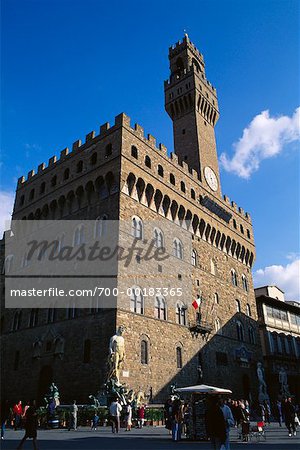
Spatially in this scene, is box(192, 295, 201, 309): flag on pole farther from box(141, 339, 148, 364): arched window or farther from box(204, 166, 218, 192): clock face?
box(204, 166, 218, 192): clock face

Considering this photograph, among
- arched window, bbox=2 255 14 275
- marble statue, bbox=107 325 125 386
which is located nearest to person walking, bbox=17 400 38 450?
marble statue, bbox=107 325 125 386

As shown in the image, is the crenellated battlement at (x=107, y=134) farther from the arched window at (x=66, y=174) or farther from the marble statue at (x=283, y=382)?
the marble statue at (x=283, y=382)

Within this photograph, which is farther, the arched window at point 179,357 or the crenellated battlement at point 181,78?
the crenellated battlement at point 181,78

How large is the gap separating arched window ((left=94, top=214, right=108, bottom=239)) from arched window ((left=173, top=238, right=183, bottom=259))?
5862 millimetres

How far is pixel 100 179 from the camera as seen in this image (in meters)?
24.4

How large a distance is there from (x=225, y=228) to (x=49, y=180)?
51.5 feet

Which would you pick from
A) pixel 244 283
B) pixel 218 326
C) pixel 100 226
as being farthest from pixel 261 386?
pixel 100 226

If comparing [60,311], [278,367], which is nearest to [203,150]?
[60,311]

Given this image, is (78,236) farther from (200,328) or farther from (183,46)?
(183,46)

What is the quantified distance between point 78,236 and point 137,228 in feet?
13.5

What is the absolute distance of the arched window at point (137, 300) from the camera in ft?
70.0

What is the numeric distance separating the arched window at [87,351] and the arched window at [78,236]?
6.42m

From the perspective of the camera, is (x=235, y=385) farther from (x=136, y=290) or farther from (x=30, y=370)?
(x=30, y=370)

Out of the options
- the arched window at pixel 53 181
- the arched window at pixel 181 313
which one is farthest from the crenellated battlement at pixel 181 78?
the arched window at pixel 181 313
